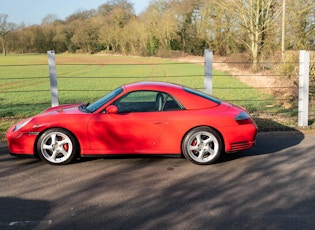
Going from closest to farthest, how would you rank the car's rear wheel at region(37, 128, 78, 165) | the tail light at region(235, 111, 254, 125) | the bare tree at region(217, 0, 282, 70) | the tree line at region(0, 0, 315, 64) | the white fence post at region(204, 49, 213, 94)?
1. the car's rear wheel at region(37, 128, 78, 165)
2. the tail light at region(235, 111, 254, 125)
3. the white fence post at region(204, 49, 213, 94)
4. the bare tree at region(217, 0, 282, 70)
5. the tree line at region(0, 0, 315, 64)

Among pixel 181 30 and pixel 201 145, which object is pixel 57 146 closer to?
pixel 201 145

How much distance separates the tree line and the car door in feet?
24.9

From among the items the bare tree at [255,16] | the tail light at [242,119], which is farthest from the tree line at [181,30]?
the tail light at [242,119]

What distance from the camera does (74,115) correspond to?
5.52 metres

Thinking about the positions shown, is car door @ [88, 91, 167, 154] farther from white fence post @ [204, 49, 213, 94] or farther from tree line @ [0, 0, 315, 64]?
tree line @ [0, 0, 315, 64]

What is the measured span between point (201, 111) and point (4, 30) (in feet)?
306

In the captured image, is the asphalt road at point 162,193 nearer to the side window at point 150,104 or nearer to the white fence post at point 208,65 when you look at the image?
the side window at point 150,104

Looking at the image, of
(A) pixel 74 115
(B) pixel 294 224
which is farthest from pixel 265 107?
(B) pixel 294 224

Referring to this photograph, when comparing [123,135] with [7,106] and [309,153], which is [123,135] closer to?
[309,153]

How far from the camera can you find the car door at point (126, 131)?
5398 millimetres

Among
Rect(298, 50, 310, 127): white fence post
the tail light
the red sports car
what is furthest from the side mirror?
Rect(298, 50, 310, 127): white fence post

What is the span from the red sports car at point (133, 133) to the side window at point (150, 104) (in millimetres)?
21

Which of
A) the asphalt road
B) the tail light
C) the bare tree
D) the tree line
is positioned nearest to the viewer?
the asphalt road

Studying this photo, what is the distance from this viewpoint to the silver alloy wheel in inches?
213
